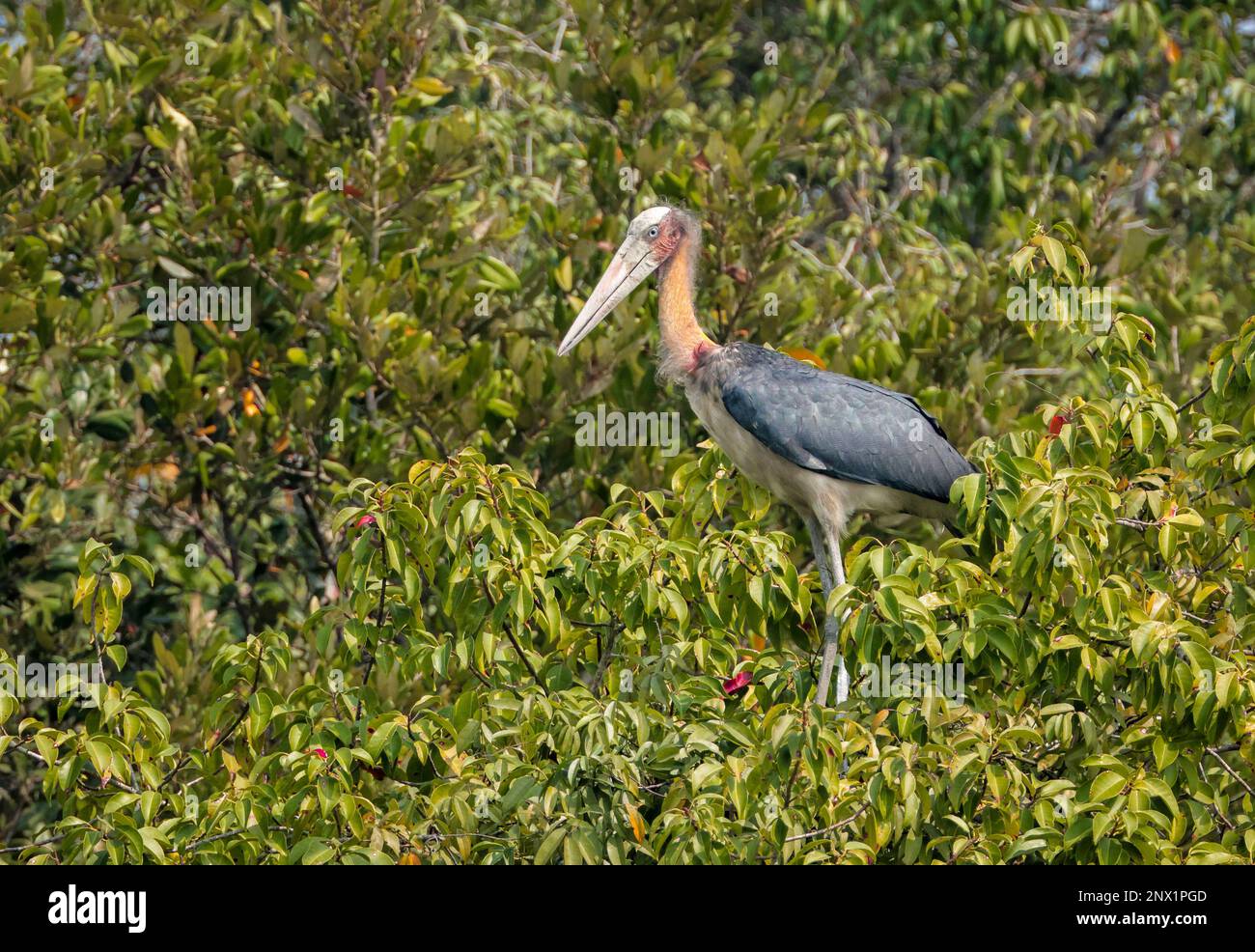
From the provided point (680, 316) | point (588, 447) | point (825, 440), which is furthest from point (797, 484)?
point (588, 447)

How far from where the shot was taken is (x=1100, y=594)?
470cm

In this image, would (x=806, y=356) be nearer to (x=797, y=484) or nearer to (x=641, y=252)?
(x=641, y=252)

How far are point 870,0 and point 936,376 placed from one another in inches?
132

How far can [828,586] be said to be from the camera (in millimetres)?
6852

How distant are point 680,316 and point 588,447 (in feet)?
3.31

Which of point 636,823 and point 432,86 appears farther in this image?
point 432,86

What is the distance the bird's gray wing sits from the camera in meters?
6.67

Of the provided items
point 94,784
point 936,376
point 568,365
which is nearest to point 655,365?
point 568,365

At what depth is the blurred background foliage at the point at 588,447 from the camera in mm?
4777

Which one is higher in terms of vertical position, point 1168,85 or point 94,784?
point 1168,85

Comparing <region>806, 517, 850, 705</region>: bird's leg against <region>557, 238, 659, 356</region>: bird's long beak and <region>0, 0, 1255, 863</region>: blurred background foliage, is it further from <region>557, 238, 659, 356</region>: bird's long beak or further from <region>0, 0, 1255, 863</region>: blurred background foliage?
<region>557, 238, 659, 356</region>: bird's long beak

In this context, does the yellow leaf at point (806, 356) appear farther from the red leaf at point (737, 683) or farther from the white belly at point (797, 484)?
the red leaf at point (737, 683)

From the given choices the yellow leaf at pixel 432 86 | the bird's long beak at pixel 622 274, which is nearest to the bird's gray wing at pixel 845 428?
the bird's long beak at pixel 622 274

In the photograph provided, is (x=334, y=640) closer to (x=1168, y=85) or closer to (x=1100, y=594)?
(x=1100, y=594)
